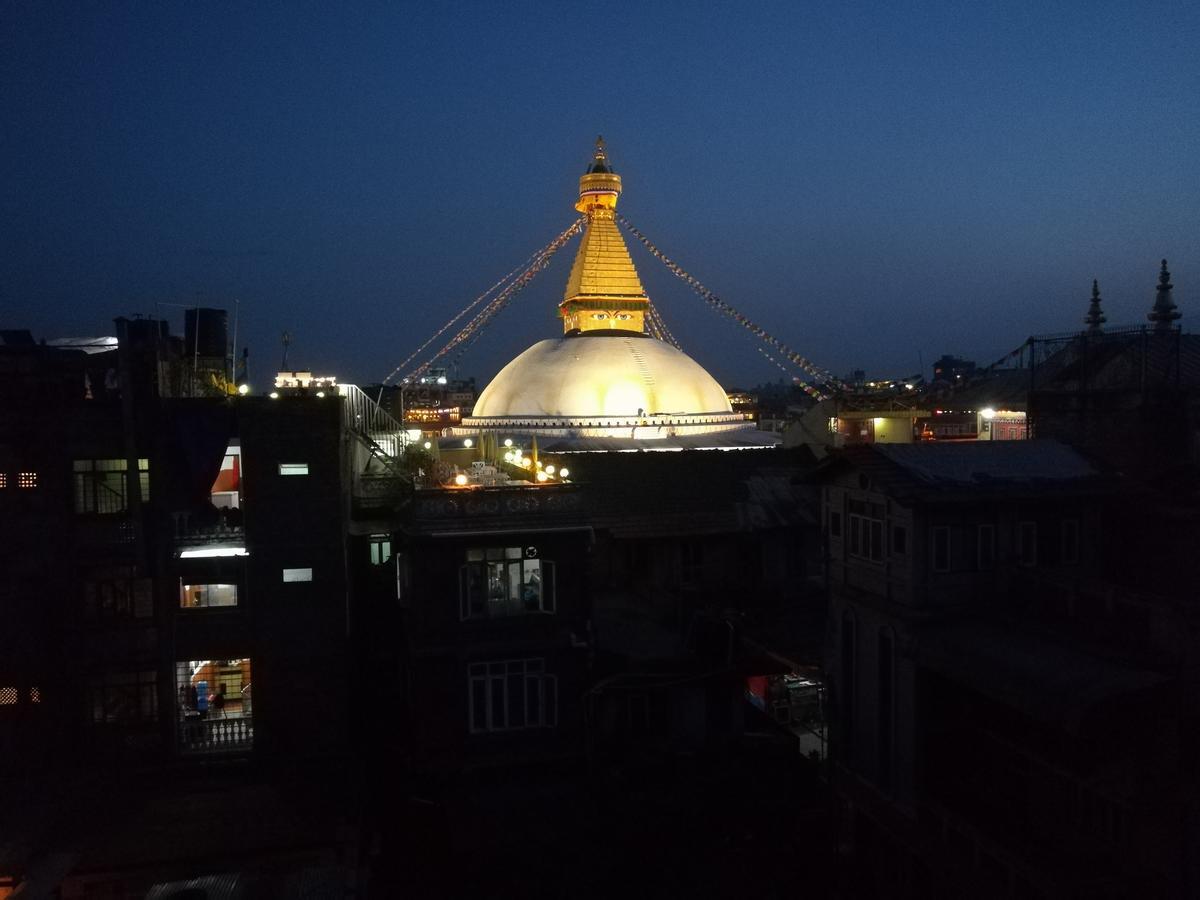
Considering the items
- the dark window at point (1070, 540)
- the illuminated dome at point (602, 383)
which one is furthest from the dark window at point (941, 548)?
the illuminated dome at point (602, 383)

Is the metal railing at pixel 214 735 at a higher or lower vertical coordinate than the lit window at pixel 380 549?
lower

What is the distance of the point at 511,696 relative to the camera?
22531 millimetres

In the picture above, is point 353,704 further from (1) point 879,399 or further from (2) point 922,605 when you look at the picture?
(1) point 879,399

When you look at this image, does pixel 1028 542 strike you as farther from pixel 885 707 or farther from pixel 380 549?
pixel 380 549

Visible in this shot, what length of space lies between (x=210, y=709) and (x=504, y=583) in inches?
327

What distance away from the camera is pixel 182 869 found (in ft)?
59.4

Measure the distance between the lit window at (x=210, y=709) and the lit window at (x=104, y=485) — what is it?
4409 millimetres

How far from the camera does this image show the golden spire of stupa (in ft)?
166

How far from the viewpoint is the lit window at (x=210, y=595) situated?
72.6 feet

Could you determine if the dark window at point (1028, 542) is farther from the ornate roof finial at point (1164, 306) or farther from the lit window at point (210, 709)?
the lit window at point (210, 709)

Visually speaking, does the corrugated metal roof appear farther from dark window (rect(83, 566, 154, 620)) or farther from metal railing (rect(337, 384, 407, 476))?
dark window (rect(83, 566, 154, 620))

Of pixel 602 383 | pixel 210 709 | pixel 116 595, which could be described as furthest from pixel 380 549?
pixel 602 383

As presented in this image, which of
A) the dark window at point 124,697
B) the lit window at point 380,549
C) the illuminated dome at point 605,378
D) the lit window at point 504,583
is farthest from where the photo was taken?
the illuminated dome at point 605,378

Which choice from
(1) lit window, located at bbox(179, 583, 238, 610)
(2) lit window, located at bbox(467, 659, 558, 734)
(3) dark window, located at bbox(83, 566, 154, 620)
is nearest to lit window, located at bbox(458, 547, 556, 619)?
(2) lit window, located at bbox(467, 659, 558, 734)
